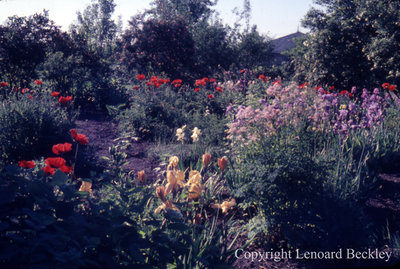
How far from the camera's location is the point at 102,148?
5.16 metres

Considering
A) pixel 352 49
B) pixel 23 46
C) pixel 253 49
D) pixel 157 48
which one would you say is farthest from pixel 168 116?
pixel 253 49

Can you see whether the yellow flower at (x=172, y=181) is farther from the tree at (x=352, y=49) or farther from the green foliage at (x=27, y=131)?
the tree at (x=352, y=49)

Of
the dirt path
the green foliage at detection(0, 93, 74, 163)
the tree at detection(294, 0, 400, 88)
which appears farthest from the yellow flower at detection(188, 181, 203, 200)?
the tree at detection(294, 0, 400, 88)

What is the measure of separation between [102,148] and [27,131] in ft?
3.83

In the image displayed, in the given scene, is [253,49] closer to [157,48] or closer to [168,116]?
[157,48]

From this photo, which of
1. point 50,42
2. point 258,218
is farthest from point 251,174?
point 50,42

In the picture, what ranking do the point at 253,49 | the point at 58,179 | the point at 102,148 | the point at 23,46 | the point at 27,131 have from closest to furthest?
the point at 58,179 < the point at 27,131 < the point at 102,148 < the point at 23,46 < the point at 253,49

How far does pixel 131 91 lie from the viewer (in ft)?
30.1

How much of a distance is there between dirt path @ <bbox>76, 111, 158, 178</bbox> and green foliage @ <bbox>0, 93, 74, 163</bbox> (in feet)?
1.97

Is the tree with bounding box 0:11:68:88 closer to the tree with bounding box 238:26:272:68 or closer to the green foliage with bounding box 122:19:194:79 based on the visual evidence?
the green foliage with bounding box 122:19:194:79

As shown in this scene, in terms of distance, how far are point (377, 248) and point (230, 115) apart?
354cm

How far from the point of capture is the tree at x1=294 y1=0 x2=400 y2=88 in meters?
11.6

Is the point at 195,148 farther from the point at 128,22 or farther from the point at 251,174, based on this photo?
the point at 128,22

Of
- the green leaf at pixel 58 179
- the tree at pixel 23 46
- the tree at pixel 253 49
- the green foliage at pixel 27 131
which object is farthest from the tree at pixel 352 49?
the green leaf at pixel 58 179
